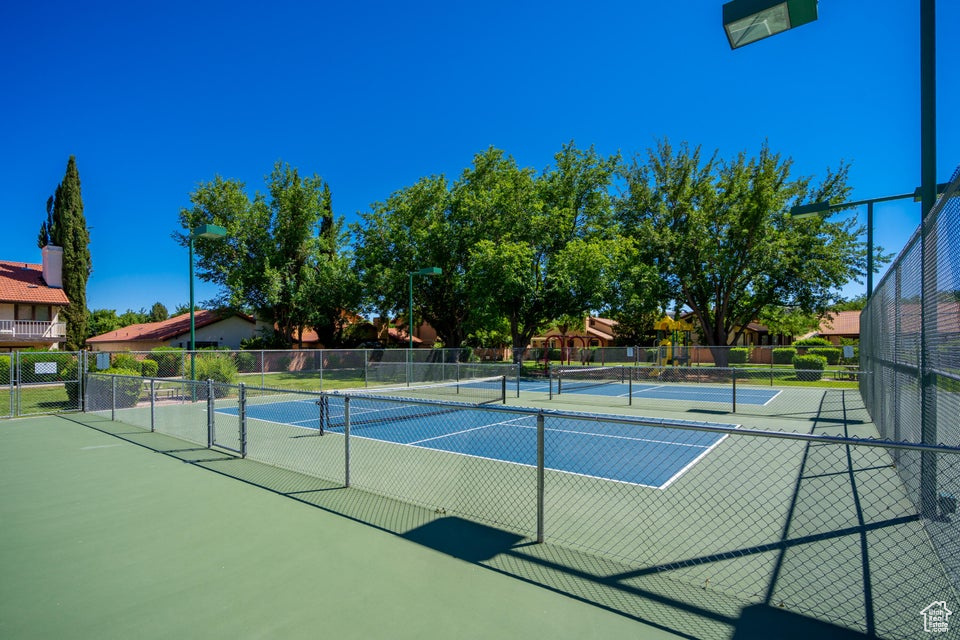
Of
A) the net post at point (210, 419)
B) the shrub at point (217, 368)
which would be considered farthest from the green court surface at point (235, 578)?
the shrub at point (217, 368)

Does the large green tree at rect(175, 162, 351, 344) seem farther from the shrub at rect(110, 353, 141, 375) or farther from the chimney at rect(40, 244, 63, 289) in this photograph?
the shrub at rect(110, 353, 141, 375)

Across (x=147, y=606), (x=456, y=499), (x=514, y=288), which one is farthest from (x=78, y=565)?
(x=514, y=288)

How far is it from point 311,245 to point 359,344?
1012cm

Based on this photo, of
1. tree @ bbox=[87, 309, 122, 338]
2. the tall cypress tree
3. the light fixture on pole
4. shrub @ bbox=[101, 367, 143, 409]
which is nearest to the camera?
the light fixture on pole

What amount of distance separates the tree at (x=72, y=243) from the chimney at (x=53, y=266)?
27 centimetres

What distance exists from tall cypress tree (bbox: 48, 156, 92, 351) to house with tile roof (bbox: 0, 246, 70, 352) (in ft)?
1.87

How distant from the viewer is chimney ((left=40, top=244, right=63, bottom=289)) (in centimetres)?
3702

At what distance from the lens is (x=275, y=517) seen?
530 cm

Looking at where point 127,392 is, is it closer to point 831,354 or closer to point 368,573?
point 368,573

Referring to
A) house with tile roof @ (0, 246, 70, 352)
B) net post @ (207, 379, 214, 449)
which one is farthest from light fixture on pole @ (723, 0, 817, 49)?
house with tile roof @ (0, 246, 70, 352)

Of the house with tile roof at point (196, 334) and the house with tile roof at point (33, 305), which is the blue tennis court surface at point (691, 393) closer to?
the house with tile roof at point (196, 334)

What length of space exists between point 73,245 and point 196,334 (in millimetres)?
11521

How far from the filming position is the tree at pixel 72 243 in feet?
125

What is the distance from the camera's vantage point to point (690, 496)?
20.1 ft
